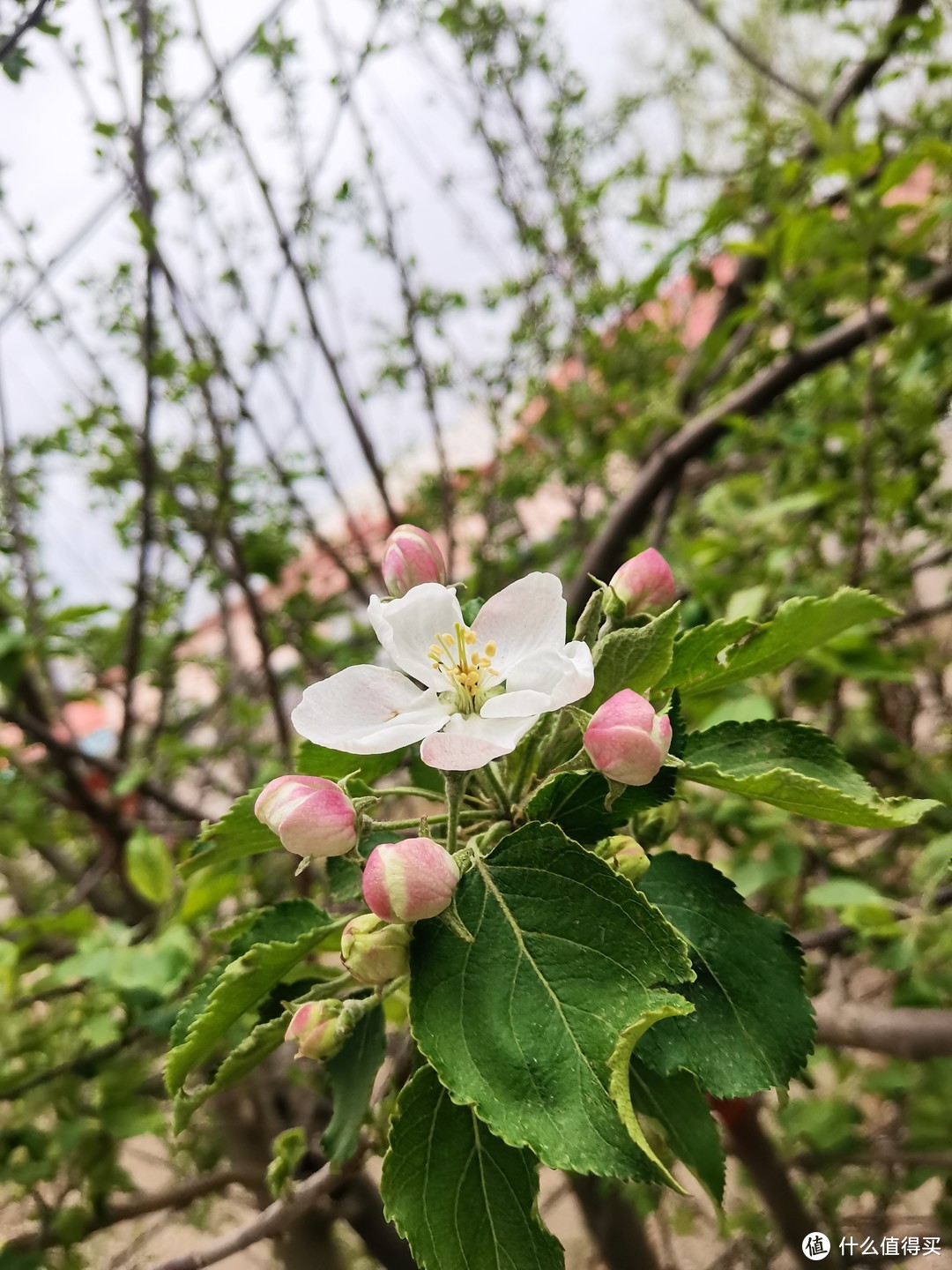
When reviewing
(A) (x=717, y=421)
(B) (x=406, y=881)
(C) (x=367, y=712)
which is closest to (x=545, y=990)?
(B) (x=406, y=881)

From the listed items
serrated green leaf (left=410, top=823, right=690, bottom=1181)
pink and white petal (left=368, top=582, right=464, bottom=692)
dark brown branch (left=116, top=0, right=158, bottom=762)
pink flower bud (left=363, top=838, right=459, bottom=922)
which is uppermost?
dark brown branch (left=116, top=0, right=158, bottom=762)

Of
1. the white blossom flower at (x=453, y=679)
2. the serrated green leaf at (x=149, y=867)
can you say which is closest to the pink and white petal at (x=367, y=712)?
the white blossom flower at (x=453, y=679)

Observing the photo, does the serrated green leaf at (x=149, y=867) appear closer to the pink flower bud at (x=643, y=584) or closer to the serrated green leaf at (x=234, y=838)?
the serrated green leaf at (x=234, y=838)

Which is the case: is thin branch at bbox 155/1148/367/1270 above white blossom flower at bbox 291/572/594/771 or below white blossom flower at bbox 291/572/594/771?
below

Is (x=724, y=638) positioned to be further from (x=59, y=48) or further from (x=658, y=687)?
(x=59, y=48)

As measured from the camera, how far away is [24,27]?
1006 millimetres

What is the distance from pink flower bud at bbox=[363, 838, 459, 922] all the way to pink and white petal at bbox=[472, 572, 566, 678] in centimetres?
14

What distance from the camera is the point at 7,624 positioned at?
5.21 ft

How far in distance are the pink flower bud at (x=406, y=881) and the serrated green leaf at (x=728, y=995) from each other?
6.8 inches

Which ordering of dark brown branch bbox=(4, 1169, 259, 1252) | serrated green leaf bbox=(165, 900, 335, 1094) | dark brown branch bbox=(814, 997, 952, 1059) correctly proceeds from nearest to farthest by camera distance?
serrated green leaf bbox=(165, 900, 335, 1094), dark brown branch bbox=(814, 997, 952, 1059), dark brown branch bbox=(4, 1169, 259, 1252)

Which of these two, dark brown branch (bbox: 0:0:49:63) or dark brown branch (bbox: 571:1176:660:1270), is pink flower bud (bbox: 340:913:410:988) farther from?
dark brown branch (bbox: 571:1176:660:1270)

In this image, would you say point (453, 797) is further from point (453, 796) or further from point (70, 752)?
point (70, 752)

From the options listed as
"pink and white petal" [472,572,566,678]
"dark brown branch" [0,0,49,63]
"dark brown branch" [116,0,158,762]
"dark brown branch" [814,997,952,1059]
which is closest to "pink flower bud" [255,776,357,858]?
"pink and white petal" [472,572,566,678]

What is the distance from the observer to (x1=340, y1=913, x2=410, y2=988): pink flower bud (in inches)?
19.1
